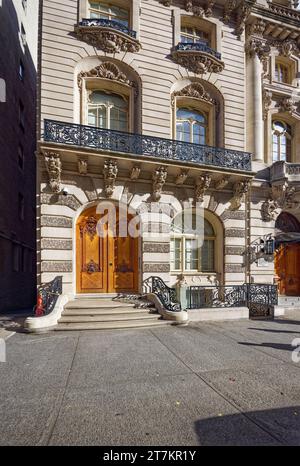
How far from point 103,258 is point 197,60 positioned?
418 inches

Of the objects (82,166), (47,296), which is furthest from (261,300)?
(82,166)

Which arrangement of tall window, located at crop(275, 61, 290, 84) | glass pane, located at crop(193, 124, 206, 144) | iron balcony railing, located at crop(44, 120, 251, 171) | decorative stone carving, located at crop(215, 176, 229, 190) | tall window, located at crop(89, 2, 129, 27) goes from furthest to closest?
tall window, located at crop(275, 61, 290, 84) → glass pane, located at crop(193, 124, 206, 144) → decorative stone carving, located at crop(215, 176, 229, 190) → tall window, located at crop(89, 2, 129, 27) → iron balcony railing, located at crop(44, 120, 251, 171)

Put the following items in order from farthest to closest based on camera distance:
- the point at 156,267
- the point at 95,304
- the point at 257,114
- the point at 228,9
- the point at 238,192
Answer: the point at 257,114 → the point at 228,9 → the point at 238,192 → the point at 156,267 → the point at 95,304

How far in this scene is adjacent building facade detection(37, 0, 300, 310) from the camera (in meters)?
10.7

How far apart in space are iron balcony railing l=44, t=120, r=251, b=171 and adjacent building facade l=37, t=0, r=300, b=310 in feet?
0.16

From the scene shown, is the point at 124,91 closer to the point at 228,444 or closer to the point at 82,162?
the point at 82,162

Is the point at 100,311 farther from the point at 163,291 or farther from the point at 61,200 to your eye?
the point at 61,200

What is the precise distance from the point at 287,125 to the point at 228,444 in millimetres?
16503

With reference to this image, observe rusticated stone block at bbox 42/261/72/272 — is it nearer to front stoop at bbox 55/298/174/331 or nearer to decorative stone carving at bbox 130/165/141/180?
front stoop at bbox 55/298/174/331

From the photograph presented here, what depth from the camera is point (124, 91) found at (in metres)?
12.2

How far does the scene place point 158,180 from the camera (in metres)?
11.4

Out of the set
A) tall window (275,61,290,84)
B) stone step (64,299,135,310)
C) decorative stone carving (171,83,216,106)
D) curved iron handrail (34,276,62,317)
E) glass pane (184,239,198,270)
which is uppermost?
tall window (275,61,290,84)

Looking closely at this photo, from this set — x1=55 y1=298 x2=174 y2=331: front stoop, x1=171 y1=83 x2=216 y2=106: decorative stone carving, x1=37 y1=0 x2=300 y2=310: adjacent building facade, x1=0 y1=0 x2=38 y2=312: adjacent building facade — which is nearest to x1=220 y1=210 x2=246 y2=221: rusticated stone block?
x1=37 y1=0 x2=300 y2=310: adjacent building facade

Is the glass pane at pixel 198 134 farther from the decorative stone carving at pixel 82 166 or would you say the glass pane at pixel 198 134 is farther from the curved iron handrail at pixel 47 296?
the curved iron handrail at pixel 47 296
